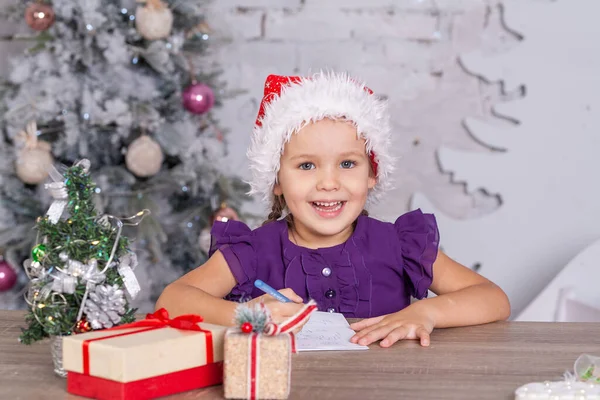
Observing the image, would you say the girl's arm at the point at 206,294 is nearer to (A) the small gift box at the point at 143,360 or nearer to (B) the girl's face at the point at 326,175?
(B) the girl's face at the point at 326,175

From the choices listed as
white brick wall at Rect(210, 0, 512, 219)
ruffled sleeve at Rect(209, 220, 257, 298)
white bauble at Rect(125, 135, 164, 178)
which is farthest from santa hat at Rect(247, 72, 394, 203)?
white brick wall at Rect(210, 0, 512, 219)

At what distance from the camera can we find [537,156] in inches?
152

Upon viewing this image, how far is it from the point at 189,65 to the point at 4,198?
0.93 meters

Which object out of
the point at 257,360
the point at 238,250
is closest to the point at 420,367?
the point at 257,360

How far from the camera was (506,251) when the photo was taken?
3900 millimetres

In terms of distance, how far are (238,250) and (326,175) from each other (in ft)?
0.93

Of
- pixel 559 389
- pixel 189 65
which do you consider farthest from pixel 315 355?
pixel 189 65

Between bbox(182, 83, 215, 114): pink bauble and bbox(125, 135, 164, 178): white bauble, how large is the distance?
0.70 feet

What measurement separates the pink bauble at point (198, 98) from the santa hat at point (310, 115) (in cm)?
144

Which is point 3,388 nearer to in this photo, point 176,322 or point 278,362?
point 176,322

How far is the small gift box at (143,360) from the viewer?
98 centimetres

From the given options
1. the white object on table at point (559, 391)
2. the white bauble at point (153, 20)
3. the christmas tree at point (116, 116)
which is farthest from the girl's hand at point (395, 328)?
the white bauble at point (153, 20)

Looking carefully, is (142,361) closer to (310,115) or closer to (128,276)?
(128,276)

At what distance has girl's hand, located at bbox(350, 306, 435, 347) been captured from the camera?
4.42 ft
